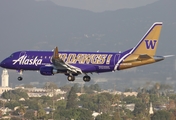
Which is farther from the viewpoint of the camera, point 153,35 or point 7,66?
point 7,66

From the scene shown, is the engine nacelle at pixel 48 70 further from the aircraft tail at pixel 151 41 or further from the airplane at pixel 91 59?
the aircraft tail at pixel 151 41

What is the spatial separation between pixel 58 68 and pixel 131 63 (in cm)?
1000

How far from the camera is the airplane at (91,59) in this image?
102312 mm

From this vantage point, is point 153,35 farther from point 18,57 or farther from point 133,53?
point 18,57

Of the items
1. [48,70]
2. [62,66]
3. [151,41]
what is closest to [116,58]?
[151,41]

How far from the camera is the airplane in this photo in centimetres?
10231

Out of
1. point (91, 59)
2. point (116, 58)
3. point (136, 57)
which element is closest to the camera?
point (136, 57)

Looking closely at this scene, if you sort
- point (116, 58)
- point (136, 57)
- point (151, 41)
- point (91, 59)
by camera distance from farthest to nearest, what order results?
point (91, 59)
point (116, 58)
point (151, 41)
point (136, 57)

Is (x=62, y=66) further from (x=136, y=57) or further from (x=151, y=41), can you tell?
(x=151, y=41)

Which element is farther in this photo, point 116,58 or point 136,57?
point 116,58

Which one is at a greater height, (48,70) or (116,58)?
(116,58)

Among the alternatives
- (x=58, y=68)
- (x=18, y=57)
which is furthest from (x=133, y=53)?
(x=18, y=57)

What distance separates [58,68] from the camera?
10556 cm

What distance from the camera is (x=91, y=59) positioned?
105062 mm
